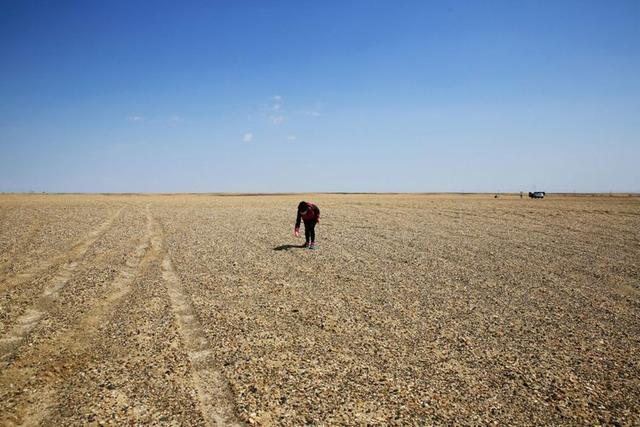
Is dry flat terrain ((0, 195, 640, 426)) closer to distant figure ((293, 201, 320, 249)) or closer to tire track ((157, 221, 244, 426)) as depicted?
tire track ((157, 221, 244, 426))

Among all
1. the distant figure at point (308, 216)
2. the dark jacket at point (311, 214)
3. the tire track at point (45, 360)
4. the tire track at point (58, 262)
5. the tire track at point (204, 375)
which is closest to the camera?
the tire track at point (204, 375)

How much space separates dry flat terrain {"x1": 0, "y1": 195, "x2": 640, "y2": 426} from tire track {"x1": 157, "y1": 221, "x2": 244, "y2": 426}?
3 cm

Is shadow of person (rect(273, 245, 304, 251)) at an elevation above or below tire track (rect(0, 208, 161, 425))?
above

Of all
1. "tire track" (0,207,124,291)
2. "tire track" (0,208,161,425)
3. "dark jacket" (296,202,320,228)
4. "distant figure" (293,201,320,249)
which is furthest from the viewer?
"dark jacket" (296,202,320,228)

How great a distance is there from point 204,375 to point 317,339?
2.25m

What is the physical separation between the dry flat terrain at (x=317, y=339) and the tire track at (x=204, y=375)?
0.10 feet

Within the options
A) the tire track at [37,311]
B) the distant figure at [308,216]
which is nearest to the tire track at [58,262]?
the tire track at [37,311]

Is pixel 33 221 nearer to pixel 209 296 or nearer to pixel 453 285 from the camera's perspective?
pixel 209 296

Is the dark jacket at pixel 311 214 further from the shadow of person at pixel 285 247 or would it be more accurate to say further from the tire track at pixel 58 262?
the tire track at pixel 58 262

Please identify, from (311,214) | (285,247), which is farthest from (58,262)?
(311,214)

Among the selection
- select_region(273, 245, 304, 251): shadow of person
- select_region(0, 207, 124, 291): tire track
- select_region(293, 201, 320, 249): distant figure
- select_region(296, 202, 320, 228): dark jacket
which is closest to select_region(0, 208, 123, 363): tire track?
select_region(0, 207, 124, 291): tire track

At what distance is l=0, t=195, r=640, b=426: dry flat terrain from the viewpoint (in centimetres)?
519

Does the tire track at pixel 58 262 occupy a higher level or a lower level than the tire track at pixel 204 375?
higher

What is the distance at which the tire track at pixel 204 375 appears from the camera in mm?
4945
